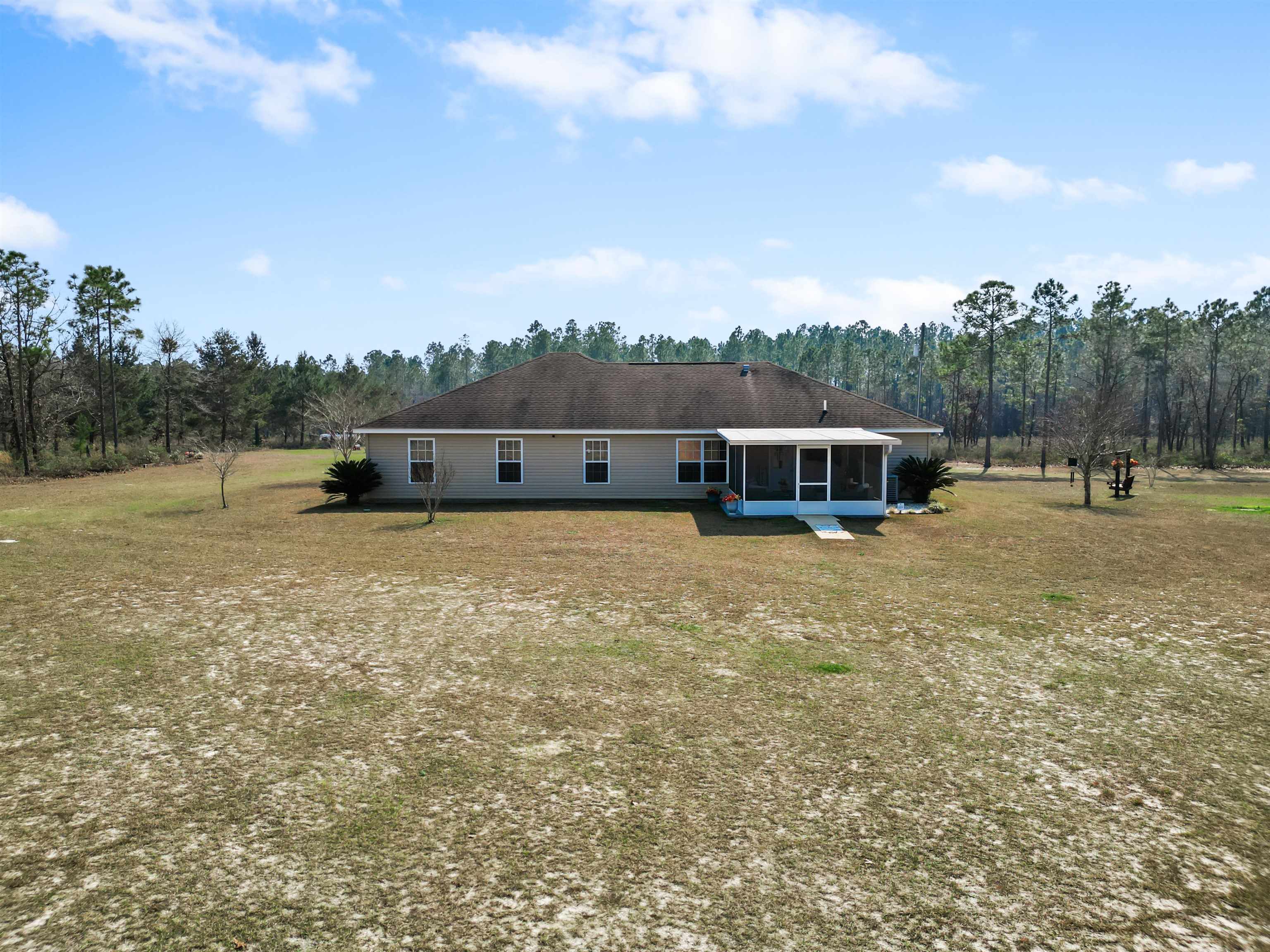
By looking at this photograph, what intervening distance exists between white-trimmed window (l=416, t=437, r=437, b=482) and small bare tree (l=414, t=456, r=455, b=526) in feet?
0.61

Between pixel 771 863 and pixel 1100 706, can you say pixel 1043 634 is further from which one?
pixel 771 863

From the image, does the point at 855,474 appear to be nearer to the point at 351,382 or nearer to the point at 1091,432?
the point at 1091,432

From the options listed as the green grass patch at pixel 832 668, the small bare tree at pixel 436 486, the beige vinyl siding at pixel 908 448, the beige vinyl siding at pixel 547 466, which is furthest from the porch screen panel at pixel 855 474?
the green grass patch at pixel 832 668

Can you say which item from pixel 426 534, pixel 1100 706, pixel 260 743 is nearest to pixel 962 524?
pixel 1100 706

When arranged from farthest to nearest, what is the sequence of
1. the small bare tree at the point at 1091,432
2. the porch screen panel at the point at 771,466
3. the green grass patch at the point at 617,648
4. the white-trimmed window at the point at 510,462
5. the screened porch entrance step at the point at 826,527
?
1. the small bare tree at the point at 1091,432
2. the white-trimmed window at the point at 510,462
3. the porch screen panel at the point at 771,466
4. the screened porch entrance step at the point at 826,527
5. the green grass patch at the point at 617,648

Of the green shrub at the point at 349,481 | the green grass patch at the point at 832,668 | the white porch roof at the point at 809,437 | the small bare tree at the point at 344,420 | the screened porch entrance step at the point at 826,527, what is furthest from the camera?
the small bare tree at the point at 344,420

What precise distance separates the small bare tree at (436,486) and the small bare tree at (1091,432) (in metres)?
21.9

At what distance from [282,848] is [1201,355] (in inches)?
2837

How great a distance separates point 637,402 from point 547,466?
165 inches

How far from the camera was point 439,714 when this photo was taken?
7.57 m

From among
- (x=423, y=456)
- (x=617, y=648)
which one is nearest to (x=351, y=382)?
(x=423, y=456)

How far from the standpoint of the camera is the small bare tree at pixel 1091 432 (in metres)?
26.1

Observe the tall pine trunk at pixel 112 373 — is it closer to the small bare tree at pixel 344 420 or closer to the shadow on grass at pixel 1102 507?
the small bare tree at pixel 344 420

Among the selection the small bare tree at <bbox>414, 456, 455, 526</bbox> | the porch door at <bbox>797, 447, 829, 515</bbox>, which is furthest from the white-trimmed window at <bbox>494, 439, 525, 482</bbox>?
the porch door at <bbox>797, 447, 829, 515</bbox>
